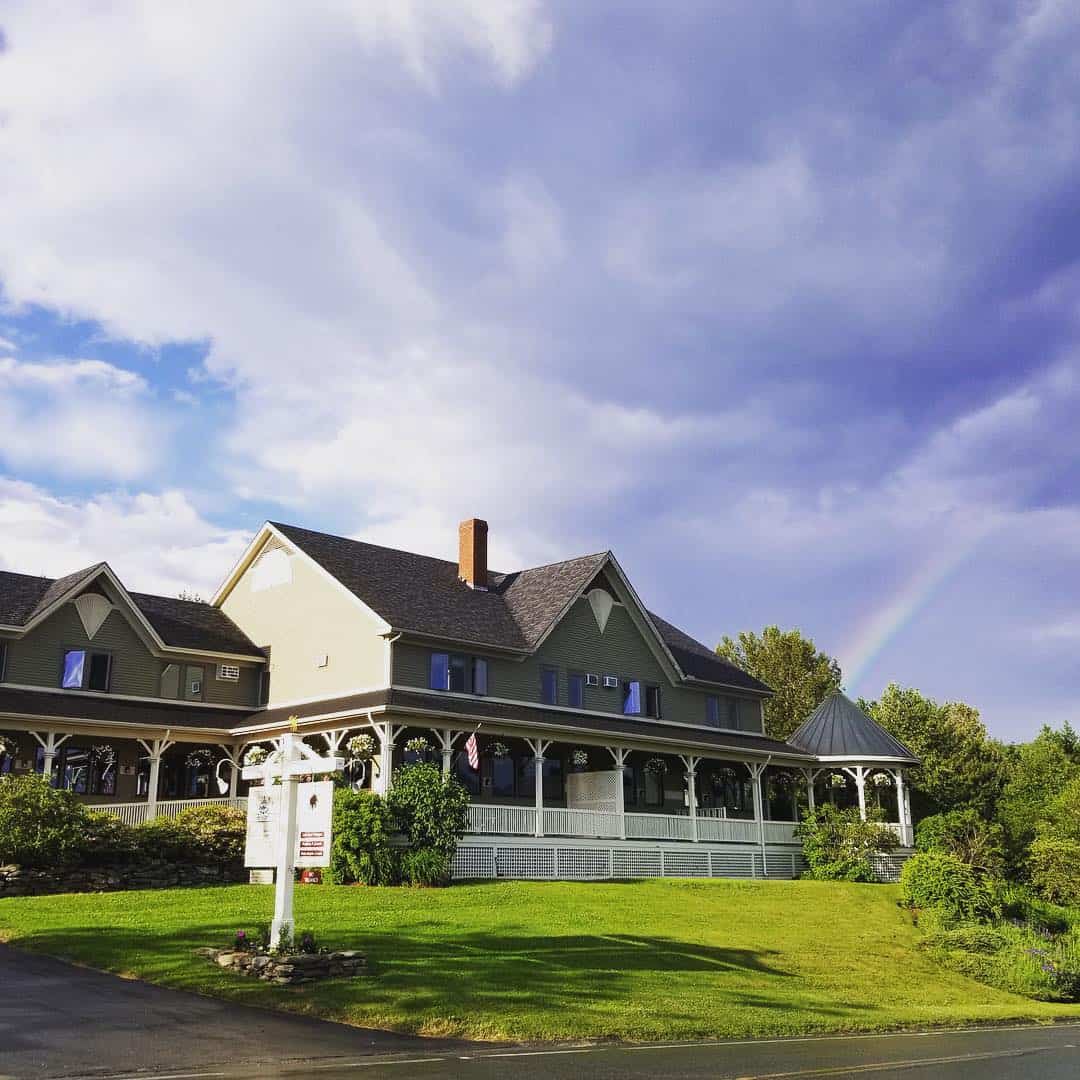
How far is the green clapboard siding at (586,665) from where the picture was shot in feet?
114

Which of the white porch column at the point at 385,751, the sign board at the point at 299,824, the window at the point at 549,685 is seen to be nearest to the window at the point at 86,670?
the white porch column at the point at 385,751

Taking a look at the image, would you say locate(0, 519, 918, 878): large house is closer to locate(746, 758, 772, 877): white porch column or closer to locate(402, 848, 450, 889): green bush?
locate(746, 758, 772, 877): white porch column

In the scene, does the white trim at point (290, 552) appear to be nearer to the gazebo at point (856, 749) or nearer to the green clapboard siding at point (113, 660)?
the green clapboard siding at point (113, 660)

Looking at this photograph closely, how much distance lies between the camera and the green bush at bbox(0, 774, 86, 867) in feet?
80.9

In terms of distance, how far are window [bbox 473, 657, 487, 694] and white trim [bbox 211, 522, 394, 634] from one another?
357 cm

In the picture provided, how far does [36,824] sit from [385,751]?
859 centimetres

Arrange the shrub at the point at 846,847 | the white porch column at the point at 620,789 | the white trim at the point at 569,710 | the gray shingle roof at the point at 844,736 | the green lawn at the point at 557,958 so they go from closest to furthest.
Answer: the green lawn at the point at 557,958, the white trim at the point at 569,710, the white porch column at the point at 620,789, the shrub at the point at 846,847, the gray shingle roof at the point at 844,736

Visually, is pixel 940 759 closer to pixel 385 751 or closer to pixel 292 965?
pixel 385 751

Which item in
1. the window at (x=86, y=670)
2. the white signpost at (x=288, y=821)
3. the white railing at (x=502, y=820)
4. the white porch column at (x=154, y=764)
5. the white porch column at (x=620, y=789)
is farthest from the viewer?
the white porch column at (x=620, y=789)

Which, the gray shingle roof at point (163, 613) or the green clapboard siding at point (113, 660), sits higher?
the gray shingle roof at point (163, 613)

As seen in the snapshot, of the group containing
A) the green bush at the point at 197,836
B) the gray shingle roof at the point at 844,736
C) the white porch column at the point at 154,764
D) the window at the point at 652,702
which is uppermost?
the window at the point at 652,702

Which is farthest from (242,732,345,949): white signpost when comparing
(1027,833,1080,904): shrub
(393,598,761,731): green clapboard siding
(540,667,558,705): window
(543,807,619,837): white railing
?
(1027,833,1080,904): shrub

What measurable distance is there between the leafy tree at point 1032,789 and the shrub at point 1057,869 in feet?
8.97

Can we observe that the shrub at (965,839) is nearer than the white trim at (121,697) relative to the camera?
No
